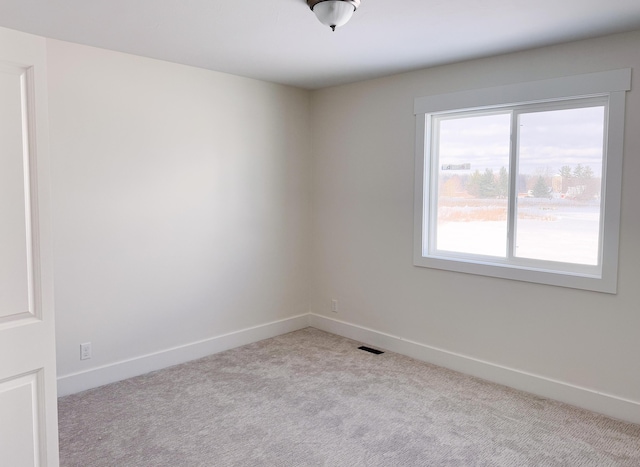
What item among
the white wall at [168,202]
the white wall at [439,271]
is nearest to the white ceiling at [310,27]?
the white wall at [439,271]

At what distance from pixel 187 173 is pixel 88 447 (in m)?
2.09

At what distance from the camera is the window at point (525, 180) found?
3021mm

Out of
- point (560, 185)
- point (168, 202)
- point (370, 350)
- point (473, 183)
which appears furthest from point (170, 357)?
point (560, 185)

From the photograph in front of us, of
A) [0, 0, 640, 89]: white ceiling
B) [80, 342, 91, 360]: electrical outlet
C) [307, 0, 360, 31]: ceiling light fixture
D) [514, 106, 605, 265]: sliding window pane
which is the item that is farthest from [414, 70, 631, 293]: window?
[80, 342, 91, 360]: electrical outlet

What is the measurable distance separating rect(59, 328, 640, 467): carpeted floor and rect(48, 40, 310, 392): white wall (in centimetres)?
50

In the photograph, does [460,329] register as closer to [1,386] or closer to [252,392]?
[252,392]

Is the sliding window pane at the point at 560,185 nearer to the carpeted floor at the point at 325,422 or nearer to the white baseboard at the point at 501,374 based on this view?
the white baseboard at the point at 501,374

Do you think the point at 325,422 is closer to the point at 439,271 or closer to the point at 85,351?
the point at 439,271

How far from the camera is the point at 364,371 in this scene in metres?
3.72

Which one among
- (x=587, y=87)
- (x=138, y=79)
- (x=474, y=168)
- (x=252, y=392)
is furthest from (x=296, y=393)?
(x=587, y=87)

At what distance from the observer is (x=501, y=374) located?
3.49 m

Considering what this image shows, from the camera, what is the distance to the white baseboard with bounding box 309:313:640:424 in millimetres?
3000

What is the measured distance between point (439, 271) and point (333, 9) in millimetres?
2280

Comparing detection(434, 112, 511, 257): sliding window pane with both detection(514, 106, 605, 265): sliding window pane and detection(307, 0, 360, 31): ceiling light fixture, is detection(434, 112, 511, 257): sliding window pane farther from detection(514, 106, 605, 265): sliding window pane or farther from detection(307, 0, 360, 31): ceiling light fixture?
detection(307, 0, 360, 31): ceiling light fixture
